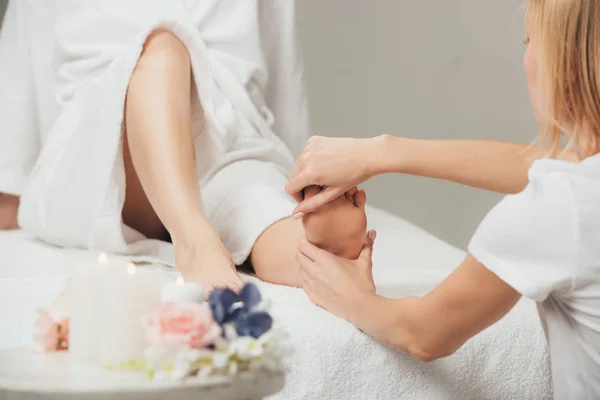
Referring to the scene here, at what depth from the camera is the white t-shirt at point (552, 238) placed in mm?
761

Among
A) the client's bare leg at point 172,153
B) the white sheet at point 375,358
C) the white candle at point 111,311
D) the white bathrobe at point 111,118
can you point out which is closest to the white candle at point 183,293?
the white candle at point 111,311

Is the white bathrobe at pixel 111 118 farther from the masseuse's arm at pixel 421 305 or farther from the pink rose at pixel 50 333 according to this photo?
the pink rose at pixel 50 333

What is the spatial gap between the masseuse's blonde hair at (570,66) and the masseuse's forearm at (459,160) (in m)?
0.13

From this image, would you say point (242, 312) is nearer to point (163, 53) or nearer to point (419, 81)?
point (163, 53)

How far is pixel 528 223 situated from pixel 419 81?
6.46 feet

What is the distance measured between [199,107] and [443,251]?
1.68 feet

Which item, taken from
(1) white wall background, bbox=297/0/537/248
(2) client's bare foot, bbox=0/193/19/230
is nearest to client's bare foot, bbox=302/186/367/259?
(2) client's bare foot, bbox=0/193/19/230

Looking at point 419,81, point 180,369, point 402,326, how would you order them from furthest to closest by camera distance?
point 419,81
point 402,326
point 180,369

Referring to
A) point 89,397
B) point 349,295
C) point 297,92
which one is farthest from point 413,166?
point 297,92

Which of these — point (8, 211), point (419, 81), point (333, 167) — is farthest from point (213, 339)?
point (419, 81)

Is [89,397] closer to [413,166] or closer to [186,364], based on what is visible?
[186,364]

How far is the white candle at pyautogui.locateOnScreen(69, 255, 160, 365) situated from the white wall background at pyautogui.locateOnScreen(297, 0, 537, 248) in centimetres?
→ 212

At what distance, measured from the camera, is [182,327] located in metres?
0.56

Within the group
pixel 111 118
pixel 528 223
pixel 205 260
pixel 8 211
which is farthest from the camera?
pixel 8 211
